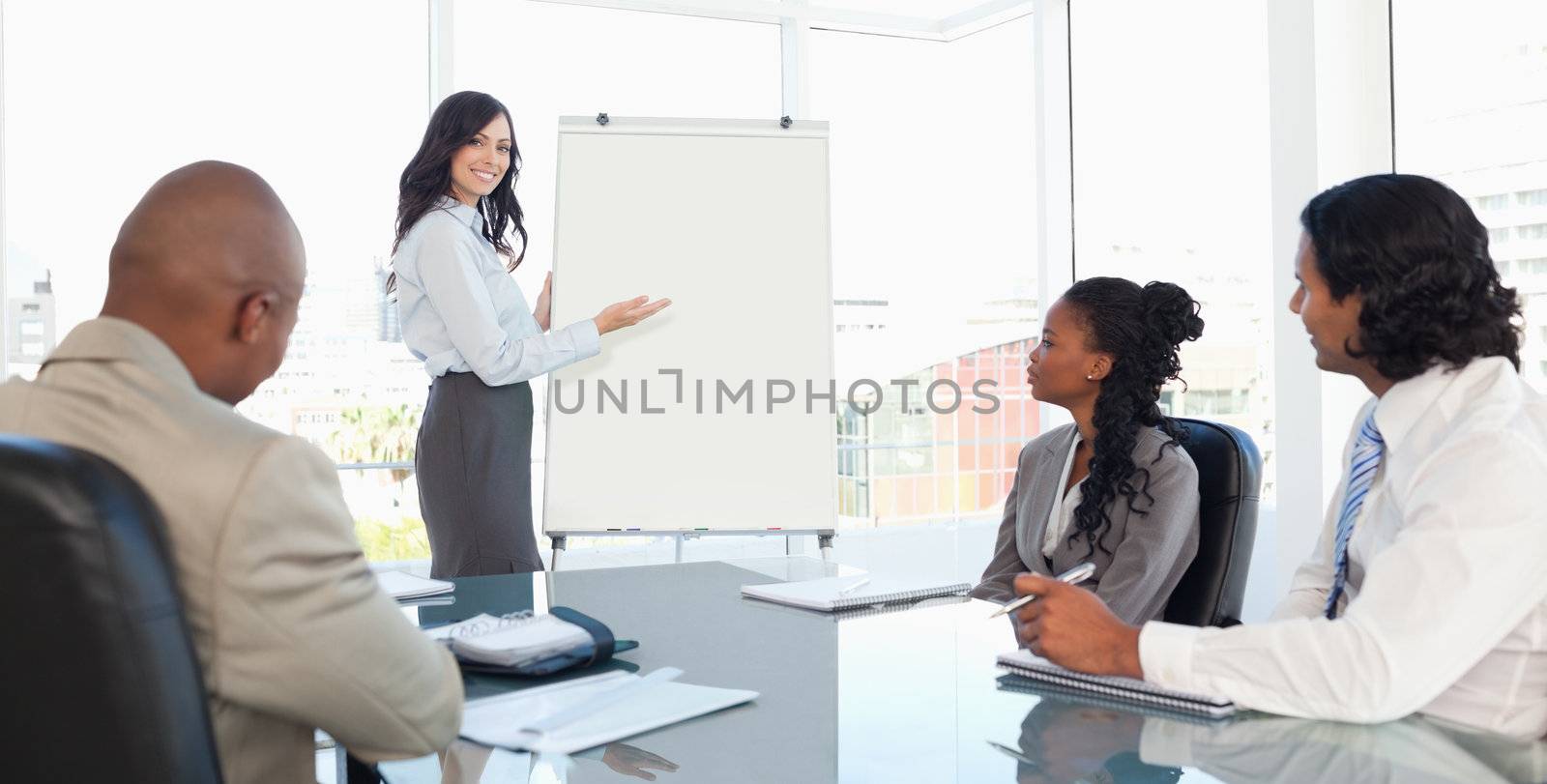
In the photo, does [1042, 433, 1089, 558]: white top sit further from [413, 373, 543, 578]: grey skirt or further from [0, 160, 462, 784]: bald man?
[0, 160, 462, 784]: bald man

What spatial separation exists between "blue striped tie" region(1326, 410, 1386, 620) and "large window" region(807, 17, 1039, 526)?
12.4ft

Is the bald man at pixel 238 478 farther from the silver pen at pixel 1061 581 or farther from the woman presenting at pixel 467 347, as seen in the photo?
the woman presenting at pixel 467 347

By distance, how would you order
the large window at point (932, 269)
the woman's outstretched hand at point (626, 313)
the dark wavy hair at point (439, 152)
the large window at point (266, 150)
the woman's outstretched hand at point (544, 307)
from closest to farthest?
the dark wavy hair at point (439, 152) → the woman's outstretched hand at point (626, 313) → the woman's outstretched hand at point (544, 307) → the large window at point (266, 150) → the large window at point (932, 269)

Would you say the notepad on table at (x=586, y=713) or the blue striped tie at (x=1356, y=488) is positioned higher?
the blue striped tie at (x=1356, y=488)

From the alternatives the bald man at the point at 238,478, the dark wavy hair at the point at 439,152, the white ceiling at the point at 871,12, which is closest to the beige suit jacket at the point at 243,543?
the bald man at the point at 238,478

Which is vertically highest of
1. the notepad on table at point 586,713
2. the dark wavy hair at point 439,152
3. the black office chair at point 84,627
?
the dark wavy hair at point 439,152

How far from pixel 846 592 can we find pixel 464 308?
4.63ft

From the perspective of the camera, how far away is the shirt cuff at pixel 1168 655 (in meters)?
1.34

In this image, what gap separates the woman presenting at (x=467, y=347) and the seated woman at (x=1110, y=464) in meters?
1.25

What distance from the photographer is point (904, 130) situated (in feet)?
17.7

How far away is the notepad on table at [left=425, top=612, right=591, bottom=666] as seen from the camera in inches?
58.6

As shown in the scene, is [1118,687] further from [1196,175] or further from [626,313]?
[1196,175]

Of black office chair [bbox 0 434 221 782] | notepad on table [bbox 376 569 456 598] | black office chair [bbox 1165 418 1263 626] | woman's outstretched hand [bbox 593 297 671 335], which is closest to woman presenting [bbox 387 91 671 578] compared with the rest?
woman's outstretched hand [bbox 593 297 671 335]

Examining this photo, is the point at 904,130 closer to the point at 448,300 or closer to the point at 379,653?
the point at 448,300
